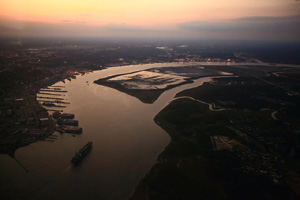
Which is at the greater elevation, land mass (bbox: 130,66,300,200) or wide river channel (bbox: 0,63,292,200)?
land mass (bbox: 130,66,300,200)

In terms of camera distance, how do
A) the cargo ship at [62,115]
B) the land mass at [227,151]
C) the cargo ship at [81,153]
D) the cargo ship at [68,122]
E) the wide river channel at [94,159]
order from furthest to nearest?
the cargo ship at [62,115], the cargo ship at [68,122], the cargo ship at [81,153], the land mass at [227,151], the wide river channel at [94,159]

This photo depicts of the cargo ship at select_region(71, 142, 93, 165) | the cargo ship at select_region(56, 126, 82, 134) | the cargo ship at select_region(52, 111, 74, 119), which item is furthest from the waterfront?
the cargo ship at select_region(52, 111, 74, 119)

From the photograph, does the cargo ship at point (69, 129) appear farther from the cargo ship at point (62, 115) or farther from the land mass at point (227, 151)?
the land mass at point (227, 151)

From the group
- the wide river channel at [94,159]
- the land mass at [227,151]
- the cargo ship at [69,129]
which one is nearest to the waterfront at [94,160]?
the wide river channel at [94,159]

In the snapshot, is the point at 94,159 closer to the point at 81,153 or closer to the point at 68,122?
the point at 81,153

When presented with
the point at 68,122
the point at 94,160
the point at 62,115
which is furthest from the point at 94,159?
the point at 62,115

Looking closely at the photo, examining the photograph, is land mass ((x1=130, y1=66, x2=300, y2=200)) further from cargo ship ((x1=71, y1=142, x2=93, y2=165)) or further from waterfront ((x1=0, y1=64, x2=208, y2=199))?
cargo ship ((x1=71, y1=142, x2=93, y2=165))

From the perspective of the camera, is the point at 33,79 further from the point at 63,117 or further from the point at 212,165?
the point at 212,165
